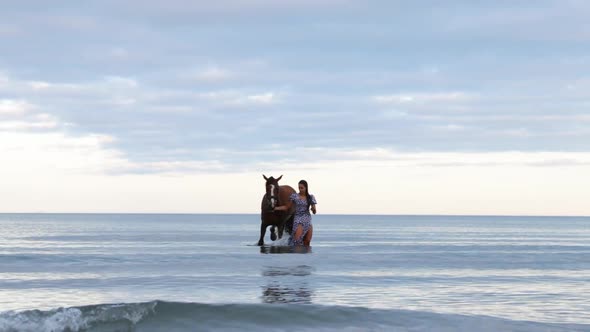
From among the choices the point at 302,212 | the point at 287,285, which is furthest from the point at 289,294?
the point at 302,212

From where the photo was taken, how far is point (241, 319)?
13086mm

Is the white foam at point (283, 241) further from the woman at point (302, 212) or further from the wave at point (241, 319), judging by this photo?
the wave at point (241, 319)

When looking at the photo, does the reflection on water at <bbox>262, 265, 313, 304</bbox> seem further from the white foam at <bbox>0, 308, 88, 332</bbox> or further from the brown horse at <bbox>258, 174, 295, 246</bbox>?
the brown horse at <bbox>258, 174, 295, 246</bbox>

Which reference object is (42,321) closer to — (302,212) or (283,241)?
(302,212)

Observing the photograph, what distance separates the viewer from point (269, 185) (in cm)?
2794

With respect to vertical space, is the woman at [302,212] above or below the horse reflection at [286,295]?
above

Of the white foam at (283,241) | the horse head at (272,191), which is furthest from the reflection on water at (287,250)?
the horse head at (272,191)

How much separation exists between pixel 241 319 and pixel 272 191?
1514 centimetres

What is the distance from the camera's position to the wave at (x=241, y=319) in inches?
476

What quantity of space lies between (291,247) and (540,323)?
52.1 ft

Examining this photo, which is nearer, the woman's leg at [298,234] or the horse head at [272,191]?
the woman's leg at [298,234]

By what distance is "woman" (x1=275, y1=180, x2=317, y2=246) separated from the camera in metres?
25.7

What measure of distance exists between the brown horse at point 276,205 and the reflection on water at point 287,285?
249 inches

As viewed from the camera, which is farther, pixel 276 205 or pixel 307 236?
pixel 276 205
